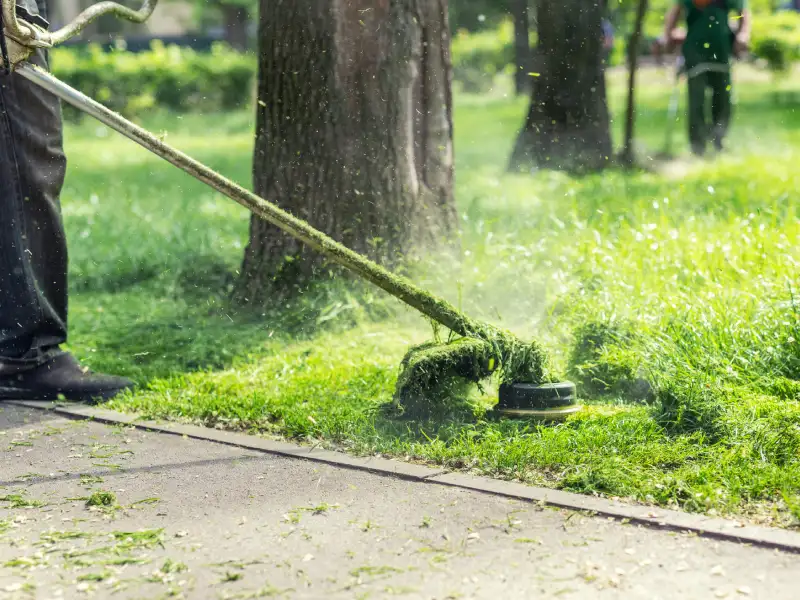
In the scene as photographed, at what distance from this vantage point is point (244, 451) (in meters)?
4.12

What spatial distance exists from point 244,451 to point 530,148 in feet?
24.5

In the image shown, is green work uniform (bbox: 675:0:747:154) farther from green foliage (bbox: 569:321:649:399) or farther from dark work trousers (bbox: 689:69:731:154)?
green foliage (bbox: 569:321:649:399)

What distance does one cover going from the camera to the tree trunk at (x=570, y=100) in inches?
413

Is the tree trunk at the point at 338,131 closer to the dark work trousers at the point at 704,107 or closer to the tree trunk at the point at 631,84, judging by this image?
the tree trunk at the point at 631,84

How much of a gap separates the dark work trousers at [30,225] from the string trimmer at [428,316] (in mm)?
365

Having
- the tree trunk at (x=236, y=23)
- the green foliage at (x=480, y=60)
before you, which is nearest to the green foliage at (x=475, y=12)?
the green foliage at (x=480, y=60)

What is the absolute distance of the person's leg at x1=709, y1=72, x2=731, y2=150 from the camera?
11.3 metres

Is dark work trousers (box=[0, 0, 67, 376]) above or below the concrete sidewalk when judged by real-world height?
above

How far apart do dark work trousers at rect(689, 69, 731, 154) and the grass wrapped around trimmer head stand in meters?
7.70

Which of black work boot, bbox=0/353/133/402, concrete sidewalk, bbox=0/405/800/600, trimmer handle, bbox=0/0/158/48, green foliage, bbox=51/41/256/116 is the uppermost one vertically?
green foliage, bbox=51/41/256/116

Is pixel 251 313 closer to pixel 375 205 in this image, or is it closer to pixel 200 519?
pixel 375 205

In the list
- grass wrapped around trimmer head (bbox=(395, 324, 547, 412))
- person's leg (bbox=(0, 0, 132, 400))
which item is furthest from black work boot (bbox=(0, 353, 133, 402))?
grass wrapped around trimmer head (bbox=(395, 324, 547, 412))

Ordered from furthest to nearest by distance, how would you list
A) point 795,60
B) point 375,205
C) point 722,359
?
1. point 795,60
2. point 375,205
3. point 722,359

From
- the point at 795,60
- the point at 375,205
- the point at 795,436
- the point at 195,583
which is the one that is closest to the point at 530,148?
the point at 375,205
